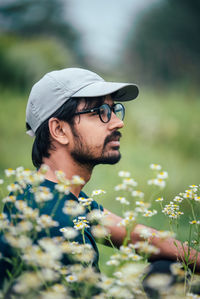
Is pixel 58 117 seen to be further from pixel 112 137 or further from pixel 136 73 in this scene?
pixel 136 73

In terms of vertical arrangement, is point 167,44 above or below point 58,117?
above

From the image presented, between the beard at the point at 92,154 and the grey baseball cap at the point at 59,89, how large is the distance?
0.23 m

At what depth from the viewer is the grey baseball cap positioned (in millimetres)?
1988

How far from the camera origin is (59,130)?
204 centimetres

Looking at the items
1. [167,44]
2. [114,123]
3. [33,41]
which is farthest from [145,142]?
[167,44]

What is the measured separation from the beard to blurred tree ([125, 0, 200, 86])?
14.8m

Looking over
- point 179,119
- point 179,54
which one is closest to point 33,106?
point 179,119

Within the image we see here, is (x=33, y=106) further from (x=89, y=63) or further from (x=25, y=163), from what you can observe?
(x=89, y=63)

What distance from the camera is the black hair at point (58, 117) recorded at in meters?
2.01

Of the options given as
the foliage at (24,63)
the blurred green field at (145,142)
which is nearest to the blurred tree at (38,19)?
the foliage at (24,63)

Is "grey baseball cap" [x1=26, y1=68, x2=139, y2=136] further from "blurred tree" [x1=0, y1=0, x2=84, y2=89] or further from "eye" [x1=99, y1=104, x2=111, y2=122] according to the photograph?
"blurred tree" [x1=0, y1=0, x2=84, y2=89]

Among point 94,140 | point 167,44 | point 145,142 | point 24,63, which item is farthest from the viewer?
point 167,44

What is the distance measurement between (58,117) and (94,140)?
260 millimetres

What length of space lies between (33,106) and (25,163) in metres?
5.73
